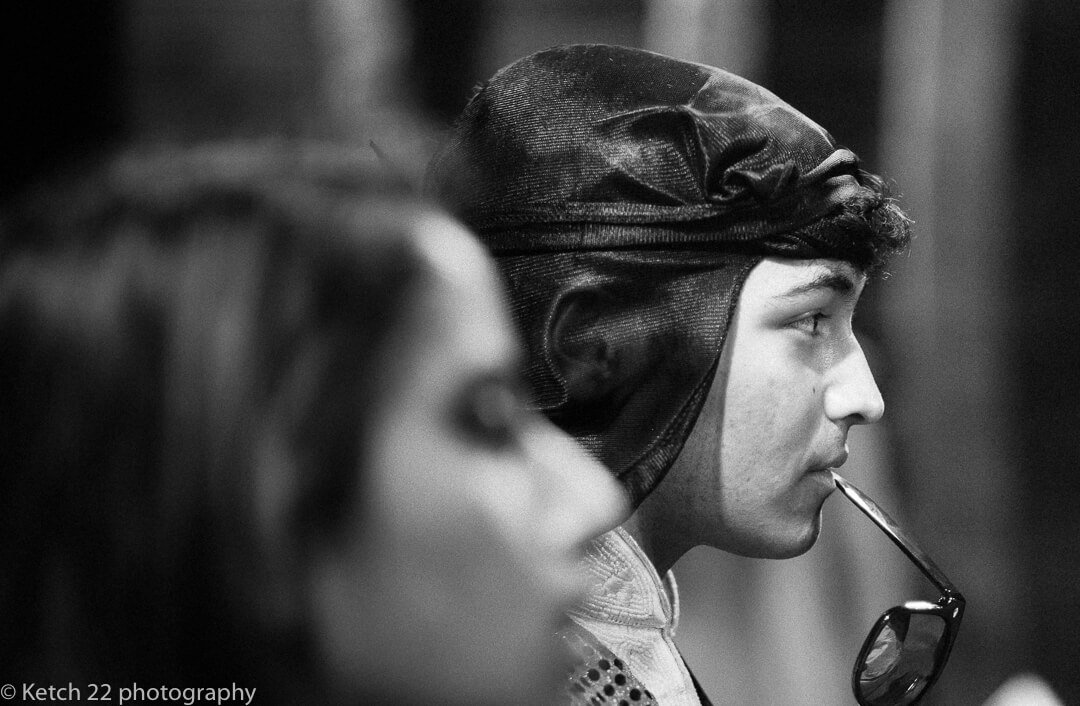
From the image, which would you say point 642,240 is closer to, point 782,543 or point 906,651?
point 782,543

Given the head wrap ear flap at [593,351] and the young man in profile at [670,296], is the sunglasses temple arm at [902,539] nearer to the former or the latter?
the young man in profile at [670,296]

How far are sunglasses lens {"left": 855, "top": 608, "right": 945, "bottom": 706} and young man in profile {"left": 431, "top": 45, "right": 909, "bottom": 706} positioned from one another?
221 mm

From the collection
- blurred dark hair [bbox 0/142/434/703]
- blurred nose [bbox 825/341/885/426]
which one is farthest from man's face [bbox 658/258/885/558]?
blurred dark hair [bbox 0/142/434/703]

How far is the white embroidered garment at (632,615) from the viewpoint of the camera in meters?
1.45

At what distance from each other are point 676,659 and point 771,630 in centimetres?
A: 144

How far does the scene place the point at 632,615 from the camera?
1464 mm

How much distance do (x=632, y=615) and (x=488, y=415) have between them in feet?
2.09

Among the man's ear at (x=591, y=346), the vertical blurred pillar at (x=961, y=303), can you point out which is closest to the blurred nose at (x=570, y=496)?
the man's ear at (x=591, y=346)

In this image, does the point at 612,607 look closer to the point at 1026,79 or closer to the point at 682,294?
the point at 682,294

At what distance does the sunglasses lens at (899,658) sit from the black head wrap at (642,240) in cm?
42

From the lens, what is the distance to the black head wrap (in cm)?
145

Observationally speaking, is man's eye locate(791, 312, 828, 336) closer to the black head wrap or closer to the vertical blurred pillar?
the black head wrap

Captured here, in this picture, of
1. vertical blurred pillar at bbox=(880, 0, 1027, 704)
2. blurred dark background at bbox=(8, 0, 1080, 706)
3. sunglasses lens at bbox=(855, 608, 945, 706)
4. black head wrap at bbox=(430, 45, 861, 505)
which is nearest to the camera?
black head wrap at bbox=(430, 45, 861, 505)

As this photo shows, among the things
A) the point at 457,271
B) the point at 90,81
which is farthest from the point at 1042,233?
the point at 457,271
